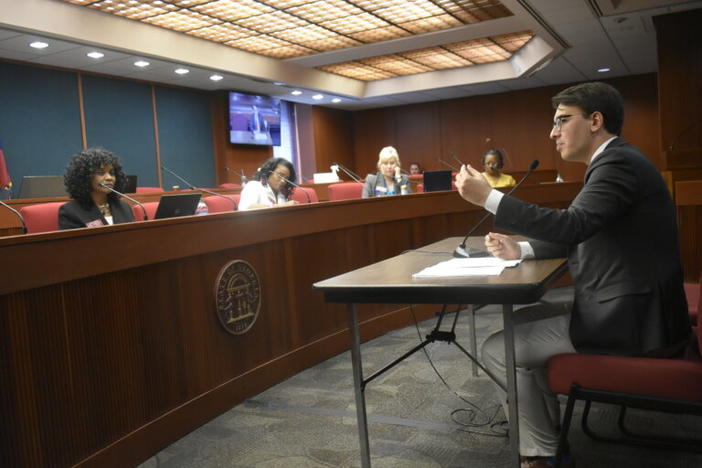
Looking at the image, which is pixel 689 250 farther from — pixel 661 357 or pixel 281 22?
pixel 281 22

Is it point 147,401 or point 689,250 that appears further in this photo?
point 689,250

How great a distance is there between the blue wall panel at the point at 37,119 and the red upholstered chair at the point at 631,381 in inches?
304

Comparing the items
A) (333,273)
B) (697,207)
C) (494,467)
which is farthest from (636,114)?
(494,467)

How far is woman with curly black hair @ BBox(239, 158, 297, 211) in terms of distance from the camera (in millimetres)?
4801

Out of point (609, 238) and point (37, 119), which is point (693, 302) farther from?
point (37, 119)

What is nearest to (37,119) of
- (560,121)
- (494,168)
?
(494,168)

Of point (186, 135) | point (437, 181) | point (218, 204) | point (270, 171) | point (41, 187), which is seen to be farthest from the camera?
point (186, 135)

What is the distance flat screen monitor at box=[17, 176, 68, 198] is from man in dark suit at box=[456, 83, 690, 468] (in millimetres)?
5443

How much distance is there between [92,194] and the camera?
3529 millimetres

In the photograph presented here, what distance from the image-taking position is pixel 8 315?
1.92 m

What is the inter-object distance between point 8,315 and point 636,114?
12840 millimetres

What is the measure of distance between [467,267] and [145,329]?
1.31 metres

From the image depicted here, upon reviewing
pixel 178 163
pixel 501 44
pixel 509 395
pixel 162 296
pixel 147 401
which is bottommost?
pixel 147 401

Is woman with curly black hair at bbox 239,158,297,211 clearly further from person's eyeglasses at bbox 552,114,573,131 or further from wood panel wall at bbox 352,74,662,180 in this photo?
wood panel wall at bbox 352,74,662,180
